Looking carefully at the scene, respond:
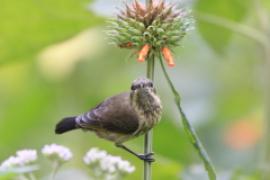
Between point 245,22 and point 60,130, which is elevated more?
point 245,22

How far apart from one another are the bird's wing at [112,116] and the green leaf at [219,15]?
3.75 ft

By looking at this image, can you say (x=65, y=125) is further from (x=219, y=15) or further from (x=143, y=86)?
(x=219, y=15)

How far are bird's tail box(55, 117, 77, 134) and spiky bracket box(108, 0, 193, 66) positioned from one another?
40cm

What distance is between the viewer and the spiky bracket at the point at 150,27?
302cm

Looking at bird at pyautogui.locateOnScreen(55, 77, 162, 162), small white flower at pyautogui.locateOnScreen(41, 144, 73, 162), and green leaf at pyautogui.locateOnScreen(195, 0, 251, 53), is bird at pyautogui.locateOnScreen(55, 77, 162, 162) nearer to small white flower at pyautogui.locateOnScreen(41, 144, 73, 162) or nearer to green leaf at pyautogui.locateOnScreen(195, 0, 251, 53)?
small white flower at pyautogui.locateOnScreen(41, 144, 73, 162)

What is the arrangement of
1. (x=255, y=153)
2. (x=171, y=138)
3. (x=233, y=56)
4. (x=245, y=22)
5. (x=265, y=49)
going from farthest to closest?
(x=233, y=56) → (x=255, y=153) → (x=171, y=138) → (x=245, y=22) → (x=265, y=49)

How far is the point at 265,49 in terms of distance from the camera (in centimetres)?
416

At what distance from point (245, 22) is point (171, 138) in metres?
1.13

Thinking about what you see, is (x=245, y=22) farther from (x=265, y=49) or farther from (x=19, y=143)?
(x=19, y=143)

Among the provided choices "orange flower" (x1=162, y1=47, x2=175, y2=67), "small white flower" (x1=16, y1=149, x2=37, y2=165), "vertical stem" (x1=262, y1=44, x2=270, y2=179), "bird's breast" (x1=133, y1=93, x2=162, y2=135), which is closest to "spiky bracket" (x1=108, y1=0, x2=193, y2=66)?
"orange flower" (x1=162, y1=47, x2=175, y2=67)

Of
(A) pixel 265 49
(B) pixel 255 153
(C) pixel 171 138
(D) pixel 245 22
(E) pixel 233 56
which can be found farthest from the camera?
(E) pixel 233 56

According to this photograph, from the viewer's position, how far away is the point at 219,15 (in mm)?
4422

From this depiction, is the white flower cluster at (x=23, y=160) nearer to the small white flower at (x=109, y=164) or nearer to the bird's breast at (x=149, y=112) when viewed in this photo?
the small white flower at (x=109, y=164)

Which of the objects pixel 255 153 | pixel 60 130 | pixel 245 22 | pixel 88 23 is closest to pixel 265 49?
pixel 245 22
